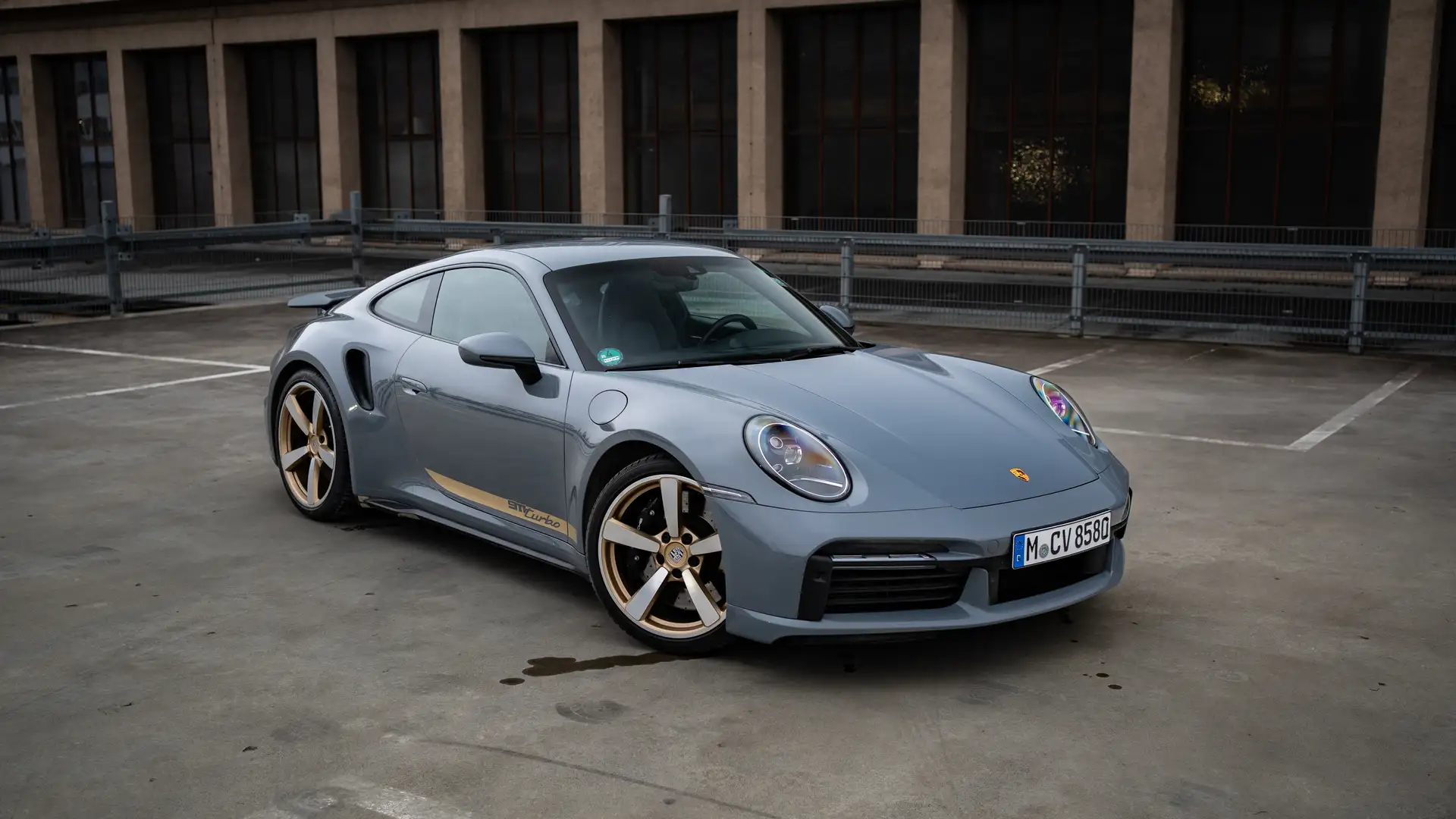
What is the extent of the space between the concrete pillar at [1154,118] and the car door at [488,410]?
749 inches

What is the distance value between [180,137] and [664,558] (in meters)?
34.9

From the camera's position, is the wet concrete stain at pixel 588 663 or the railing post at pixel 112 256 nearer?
the wet concrete stain at pixel 588 663

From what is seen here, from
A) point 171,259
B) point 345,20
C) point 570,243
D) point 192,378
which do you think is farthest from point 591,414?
point 345,20

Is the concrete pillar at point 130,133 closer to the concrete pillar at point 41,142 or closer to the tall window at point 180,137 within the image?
the tall window at point 180,137

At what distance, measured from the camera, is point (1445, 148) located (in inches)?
867

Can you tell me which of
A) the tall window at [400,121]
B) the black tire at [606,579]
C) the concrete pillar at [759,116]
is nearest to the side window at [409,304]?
the black tire at [606,579]

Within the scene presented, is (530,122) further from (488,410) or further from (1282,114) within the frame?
(488,410)

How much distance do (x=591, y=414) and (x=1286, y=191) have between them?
68.4 feet

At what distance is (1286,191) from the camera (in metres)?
23.4

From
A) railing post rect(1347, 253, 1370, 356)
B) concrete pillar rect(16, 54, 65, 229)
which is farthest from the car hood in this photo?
concrete pillar rect(16, 54, 65, 229)

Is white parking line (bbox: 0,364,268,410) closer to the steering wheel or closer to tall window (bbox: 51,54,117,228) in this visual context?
the steering wheel

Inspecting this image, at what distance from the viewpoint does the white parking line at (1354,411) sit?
29.2 feet

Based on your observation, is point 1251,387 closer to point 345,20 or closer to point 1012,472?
point 1012,472

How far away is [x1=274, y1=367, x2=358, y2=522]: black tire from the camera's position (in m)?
6.54
